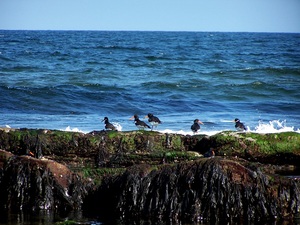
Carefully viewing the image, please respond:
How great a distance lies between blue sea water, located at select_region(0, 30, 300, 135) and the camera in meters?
19.1

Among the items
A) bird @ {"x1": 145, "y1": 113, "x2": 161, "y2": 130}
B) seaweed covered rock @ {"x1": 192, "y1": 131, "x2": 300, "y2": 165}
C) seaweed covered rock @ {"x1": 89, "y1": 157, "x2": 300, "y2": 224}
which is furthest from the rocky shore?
bird @ {"x1": 145, "y1": 113, "x2": 161, "y2": 130}

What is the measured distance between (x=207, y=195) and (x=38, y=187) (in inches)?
97.1

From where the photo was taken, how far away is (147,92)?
26.4 metres

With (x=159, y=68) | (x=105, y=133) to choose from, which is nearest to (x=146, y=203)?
(x=105, y=133)

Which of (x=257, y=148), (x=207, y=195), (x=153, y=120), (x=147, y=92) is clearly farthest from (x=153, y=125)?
(x=147, y=92)

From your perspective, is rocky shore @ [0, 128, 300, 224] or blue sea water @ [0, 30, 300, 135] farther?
blue sea water @ [0, 30, 300, 135]

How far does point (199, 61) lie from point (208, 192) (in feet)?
112

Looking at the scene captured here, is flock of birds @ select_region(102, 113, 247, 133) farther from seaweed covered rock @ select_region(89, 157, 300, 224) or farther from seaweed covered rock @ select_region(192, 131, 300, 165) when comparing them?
seaweed covered rock @ select_region(89, 157, 300, 224)

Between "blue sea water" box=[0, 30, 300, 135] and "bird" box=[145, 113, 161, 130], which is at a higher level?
"blue sea water" box=[0, 30, 300, 135]

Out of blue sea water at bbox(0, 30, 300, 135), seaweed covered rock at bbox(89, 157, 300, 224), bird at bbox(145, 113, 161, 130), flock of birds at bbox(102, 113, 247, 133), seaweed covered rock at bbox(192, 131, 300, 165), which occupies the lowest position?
seaweed covered rock at bbox(89, 157, 300, 224)

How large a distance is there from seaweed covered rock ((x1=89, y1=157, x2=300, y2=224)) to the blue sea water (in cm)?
767

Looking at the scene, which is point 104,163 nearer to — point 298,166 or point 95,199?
point 95,199

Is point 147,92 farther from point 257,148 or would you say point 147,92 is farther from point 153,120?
point 257,148

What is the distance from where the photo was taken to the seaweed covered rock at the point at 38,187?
8.80 m
